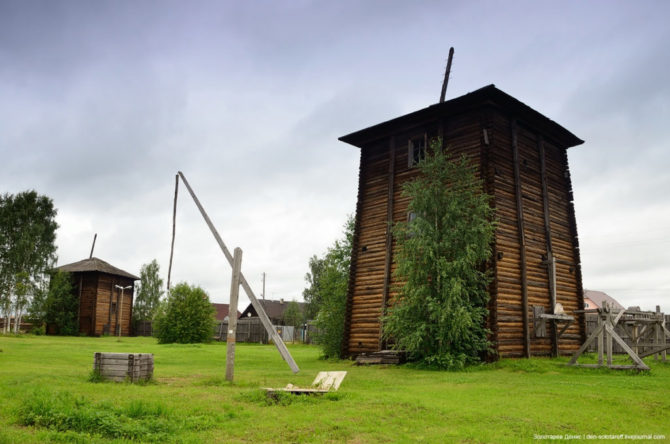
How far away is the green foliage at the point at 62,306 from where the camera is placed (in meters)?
52.2

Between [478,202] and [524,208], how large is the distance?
3.87 meters

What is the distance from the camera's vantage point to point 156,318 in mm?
41344

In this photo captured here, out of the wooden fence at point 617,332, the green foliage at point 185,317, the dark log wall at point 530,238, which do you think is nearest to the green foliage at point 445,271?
the dark log wall at point 530,238

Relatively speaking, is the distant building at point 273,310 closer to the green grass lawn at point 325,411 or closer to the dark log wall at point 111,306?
the dark log wall at point 111,306

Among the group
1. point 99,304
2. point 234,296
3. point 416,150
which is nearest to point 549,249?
point 416,150

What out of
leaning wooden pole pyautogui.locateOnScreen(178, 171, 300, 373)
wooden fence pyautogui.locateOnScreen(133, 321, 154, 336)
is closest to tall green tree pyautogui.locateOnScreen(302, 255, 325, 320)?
wooden fence pyautogui.locateOnScreen(133, 321, 154, 336)

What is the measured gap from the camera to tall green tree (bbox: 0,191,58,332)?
4656 cm

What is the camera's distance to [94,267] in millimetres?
55688

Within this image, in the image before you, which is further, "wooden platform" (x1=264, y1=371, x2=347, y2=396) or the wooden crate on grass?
the wooden crate on grass

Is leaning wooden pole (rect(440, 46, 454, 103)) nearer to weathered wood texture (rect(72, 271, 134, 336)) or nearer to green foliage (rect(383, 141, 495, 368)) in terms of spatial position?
green foliage (rect(383, 141, 495, 368))

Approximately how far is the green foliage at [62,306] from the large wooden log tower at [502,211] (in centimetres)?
3805

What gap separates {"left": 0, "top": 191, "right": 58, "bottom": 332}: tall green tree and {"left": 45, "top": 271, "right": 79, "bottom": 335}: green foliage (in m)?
1.57

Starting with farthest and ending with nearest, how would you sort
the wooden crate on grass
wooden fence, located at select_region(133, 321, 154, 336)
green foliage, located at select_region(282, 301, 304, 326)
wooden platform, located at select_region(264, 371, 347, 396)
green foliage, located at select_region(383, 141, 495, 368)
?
green foliage, located at select_region(282, 301, 304, 326)
wooden fence, located at select_region(133, 321, 154, 336)
green foliage, located at select_region(383, 141, 495, 368)
the wooden crate on grass
wooden platform, located at select_region(264, 371, 347, 396)

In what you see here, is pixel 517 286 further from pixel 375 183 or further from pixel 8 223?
pixel 8 223
